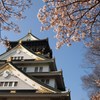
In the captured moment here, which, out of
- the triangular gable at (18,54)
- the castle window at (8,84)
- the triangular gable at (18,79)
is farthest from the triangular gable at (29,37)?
the castle window at (8,84)

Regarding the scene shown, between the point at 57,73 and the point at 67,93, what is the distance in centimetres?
575

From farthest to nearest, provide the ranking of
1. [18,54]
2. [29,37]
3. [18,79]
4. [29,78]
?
[29,37]
[18,54]
[18,79]
[29,78]

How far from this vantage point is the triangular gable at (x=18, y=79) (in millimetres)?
21938

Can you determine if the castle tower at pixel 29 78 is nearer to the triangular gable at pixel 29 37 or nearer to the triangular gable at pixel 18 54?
the triangular gable at pixel 18 54

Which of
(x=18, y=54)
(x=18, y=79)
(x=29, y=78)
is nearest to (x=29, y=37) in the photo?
(x=18, y=54)

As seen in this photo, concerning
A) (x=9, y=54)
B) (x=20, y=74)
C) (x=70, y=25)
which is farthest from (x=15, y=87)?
(x=70, y=25)

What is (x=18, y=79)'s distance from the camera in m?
23.4

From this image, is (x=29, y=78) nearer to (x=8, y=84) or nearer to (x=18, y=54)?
(x=8, y=84)

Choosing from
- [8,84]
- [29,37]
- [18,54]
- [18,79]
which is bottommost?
[8,84]

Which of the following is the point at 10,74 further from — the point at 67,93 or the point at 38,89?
the point at 67,93

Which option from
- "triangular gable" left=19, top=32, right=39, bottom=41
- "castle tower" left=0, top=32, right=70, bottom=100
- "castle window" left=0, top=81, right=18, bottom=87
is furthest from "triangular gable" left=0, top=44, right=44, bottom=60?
"castle window" left=0, top=81, right=18, bottom=87

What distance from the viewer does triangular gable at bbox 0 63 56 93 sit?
21938 millimetres

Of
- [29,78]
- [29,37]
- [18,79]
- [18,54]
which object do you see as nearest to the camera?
[29,78]

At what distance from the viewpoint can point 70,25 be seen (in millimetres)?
11633
